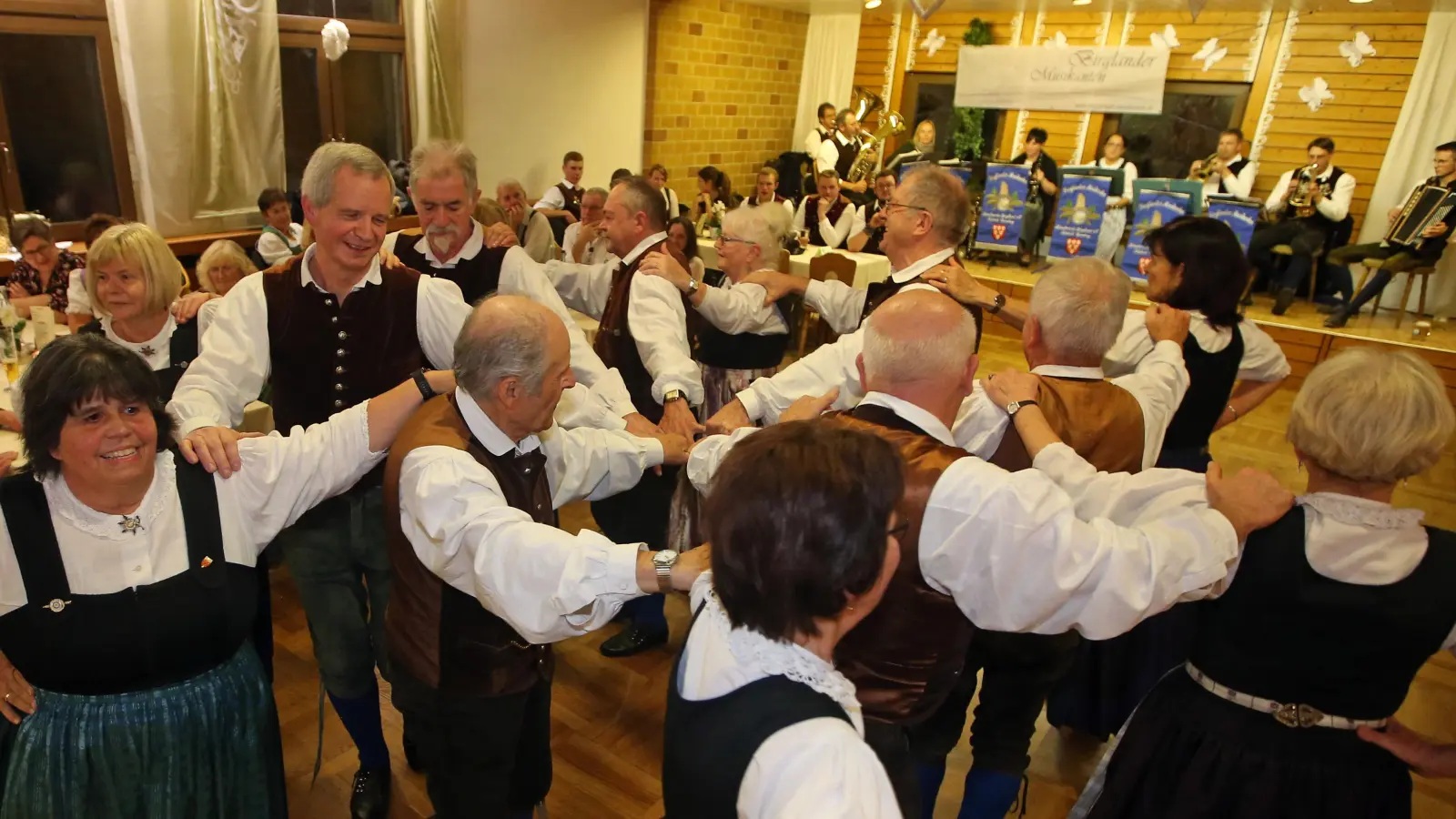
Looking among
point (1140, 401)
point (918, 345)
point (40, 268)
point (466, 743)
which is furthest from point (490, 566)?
point (40, 268)

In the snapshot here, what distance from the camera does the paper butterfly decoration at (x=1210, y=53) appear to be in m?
8.77

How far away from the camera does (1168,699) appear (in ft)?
5.44

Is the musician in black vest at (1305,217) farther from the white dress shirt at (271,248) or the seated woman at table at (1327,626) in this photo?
the white dress shirt at (271,248)

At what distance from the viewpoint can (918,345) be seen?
1524mm

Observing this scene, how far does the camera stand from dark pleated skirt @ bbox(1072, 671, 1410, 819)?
1.52 meters

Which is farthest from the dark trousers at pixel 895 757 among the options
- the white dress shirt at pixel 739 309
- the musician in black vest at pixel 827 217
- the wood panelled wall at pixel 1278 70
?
the wood panelled wall at pixel 1278 70

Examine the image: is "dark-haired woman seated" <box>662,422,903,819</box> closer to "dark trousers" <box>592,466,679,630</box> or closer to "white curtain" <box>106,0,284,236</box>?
"dark trousers" <box>592,466,679,630</box>

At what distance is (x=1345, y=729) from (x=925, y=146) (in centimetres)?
893

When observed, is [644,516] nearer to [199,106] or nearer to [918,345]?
[918,345]

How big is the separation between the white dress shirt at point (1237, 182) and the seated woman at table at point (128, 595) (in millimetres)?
8861

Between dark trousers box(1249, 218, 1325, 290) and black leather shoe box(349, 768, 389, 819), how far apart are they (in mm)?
8323

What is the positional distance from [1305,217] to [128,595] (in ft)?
30.2

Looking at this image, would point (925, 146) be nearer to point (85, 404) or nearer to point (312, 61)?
point (312, 61)

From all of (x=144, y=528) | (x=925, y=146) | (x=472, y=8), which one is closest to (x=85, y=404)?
(x=144, y=528)
